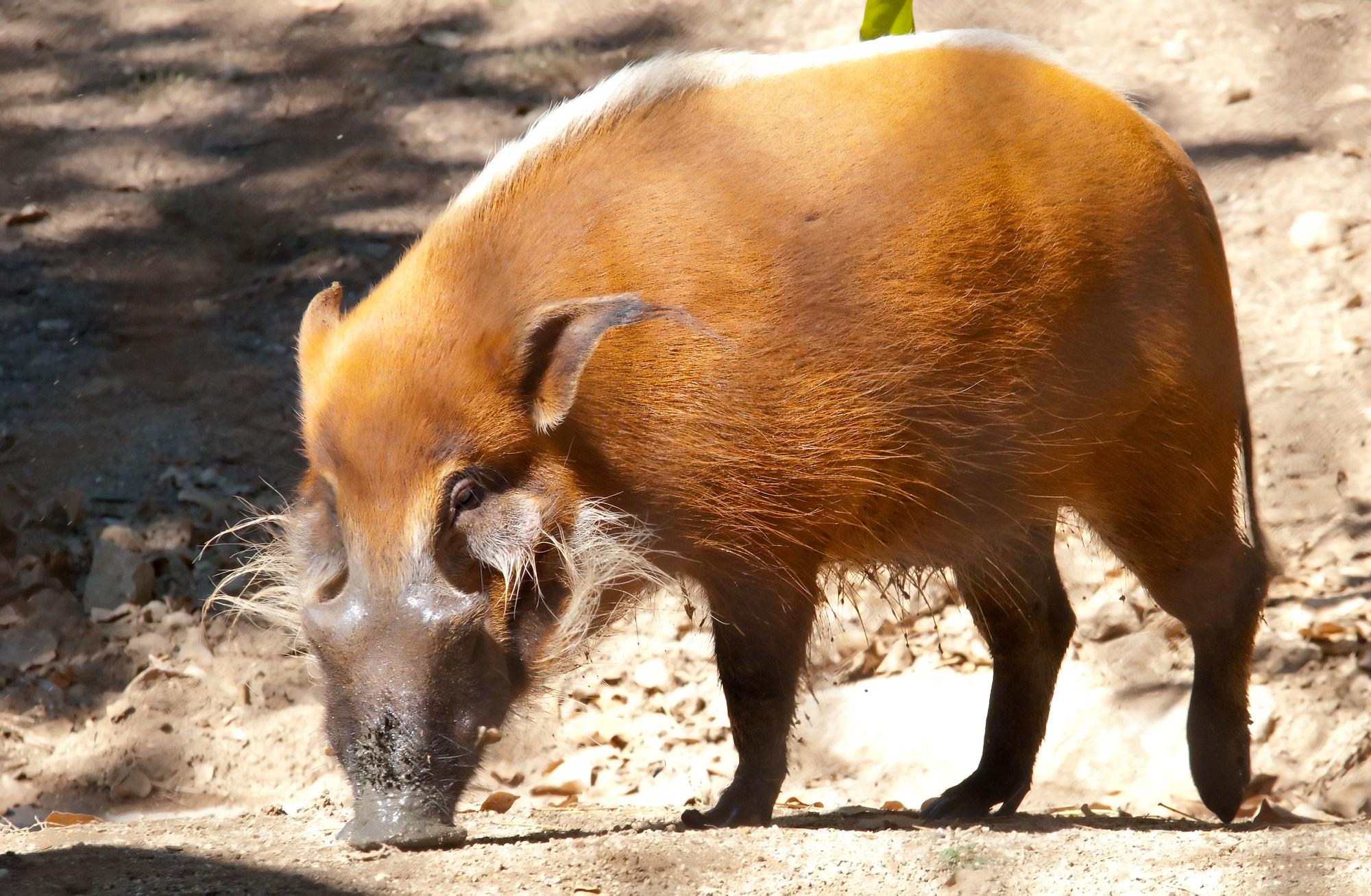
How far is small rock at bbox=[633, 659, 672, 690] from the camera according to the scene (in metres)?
4.66

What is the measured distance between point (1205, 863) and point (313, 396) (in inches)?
70.7

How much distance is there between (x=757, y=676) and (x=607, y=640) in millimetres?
1112

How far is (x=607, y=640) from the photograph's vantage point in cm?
416

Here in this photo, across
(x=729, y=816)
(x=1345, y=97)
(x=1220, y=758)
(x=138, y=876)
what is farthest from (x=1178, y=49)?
(x=138, y=876)

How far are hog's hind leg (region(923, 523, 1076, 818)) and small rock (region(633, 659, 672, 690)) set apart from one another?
1.18 meters

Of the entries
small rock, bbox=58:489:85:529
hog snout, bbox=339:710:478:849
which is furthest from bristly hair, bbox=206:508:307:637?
small rock, bbox=58:489:85:529

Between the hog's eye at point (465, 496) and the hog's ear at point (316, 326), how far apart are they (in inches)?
18.2

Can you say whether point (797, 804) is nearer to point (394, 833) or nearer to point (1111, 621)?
point (1111, 621)

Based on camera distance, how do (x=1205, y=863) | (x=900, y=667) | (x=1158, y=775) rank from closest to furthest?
1. (x=1205, y=863)
2. (x=1158, y=775)
3. (x=900, y=667)

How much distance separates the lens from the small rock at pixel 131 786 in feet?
14.2

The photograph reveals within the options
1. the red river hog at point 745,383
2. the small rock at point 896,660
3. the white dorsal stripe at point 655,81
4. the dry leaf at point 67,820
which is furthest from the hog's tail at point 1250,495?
the dry leaf at point 67,820

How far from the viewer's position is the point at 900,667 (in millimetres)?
4672

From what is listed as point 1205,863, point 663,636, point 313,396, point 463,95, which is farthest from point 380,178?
point 1205,863

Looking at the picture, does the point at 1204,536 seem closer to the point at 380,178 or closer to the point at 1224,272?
the point at 1224,272
